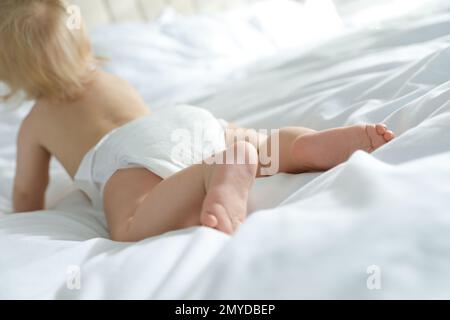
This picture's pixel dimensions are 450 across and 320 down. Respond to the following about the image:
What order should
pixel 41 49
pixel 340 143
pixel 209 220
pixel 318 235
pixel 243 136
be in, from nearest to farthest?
1. pixel 318 235
2. pixel 209 220
3. pixel 340 143
4. pixel 243 136
5. pixel 41 49

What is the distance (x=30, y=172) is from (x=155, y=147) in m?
0.40

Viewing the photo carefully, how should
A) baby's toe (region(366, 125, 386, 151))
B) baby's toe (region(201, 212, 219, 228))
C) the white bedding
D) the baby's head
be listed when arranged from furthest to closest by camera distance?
the baby's head, baby's toe (region(366, 125, 386, 151)), baby's toe (region(201, 212, 219, 228)), the white bedding

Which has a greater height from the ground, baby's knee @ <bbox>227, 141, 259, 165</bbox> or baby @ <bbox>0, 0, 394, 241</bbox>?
baby's knee @ <bbox>227, 141, 259, 165</bbox>

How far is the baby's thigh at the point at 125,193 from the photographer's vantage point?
2.81ft

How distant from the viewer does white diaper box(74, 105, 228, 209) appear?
3.02 ft

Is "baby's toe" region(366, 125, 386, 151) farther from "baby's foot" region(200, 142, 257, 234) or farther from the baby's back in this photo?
the baby's back

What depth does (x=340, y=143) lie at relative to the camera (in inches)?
30.8

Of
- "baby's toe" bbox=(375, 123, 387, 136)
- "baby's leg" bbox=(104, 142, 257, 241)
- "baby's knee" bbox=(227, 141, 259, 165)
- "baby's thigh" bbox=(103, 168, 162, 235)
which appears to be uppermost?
"baby's toe" bbox=(375, 123, 387, 136)

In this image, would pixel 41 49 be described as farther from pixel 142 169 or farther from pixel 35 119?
pixel 142 169

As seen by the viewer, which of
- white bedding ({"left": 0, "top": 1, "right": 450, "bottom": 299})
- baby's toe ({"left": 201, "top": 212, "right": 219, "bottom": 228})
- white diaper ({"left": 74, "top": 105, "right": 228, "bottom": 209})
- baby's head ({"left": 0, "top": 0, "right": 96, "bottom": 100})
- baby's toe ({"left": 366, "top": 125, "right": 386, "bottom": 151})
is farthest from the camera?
baby's head ({"left": 0, "top": 0, "right": 96, "bottom": 100})

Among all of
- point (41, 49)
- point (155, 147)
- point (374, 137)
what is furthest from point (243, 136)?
point (41, 49)

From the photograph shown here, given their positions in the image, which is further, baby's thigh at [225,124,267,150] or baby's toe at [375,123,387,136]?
baby's thigh at [225,124,267,150]

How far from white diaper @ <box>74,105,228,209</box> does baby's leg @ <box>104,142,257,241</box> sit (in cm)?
8

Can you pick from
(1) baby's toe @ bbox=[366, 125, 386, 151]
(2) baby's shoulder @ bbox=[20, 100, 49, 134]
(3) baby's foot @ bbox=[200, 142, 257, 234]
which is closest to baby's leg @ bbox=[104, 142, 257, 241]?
(3) baby's foot @ bbox=[200, 142, 257, 234]
